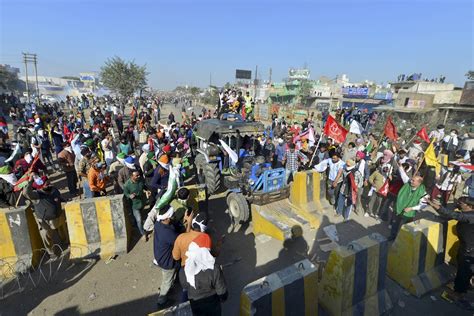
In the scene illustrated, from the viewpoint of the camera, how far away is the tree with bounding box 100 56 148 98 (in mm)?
30291

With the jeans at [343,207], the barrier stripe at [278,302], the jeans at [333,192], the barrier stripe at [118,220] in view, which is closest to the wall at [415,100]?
the jeans at [333,192]

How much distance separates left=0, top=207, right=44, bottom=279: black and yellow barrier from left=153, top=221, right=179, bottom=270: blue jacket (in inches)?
112

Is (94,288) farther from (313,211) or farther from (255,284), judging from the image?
(313,211)

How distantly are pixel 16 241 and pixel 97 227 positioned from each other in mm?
1337

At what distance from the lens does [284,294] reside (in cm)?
297

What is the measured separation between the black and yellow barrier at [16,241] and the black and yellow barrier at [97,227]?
63cm

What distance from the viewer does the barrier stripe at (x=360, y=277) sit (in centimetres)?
348

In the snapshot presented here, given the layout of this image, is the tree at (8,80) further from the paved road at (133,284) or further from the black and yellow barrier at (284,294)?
the black and yellow barrier at (284,294)

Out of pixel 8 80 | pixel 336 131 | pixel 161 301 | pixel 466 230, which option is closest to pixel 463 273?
pixel 466 230

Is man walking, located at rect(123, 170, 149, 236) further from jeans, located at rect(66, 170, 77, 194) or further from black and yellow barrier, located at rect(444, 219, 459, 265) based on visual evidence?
black and yellow barrier, located at rect(444, 219, 459, 265)

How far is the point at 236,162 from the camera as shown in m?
7.24

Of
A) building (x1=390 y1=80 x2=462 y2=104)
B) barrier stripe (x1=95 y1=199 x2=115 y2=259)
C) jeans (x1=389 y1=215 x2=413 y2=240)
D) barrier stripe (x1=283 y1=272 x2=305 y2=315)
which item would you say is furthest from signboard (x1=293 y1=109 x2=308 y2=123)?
barrier stripe (x1=283 y1=272 x2=305 y2=315)

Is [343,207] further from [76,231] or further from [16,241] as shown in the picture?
[16,241]

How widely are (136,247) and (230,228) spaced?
87.1 inches
